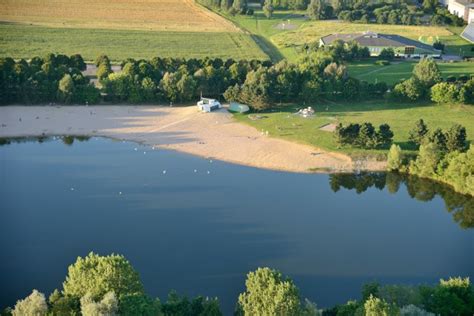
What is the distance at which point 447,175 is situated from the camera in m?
37.7

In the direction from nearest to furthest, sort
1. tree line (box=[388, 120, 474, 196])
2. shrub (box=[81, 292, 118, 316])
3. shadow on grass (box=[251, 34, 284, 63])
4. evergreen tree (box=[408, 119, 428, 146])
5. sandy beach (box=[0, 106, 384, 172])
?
Answer: 1. shrub (box=[81, 292, 118, 316])
2. tree line (box=[388, 120, 474, 196])
3. sandy beach (box=[0, 106, 384, 172])
4. evergreen tree (box=[408, 119, 428, 146])
5. shadow on grass (box=[251, 34, 284, 63])

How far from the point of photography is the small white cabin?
4762 centimetres

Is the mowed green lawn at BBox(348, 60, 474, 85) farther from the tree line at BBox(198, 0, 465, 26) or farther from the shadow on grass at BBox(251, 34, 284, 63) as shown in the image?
the tree line at BBox(198, 0, 465, 26)

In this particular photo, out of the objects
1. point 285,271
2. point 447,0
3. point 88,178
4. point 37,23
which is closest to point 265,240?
point 285,271

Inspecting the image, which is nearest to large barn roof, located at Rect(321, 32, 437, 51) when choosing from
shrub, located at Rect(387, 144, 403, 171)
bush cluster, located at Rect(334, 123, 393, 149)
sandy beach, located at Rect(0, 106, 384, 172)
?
sandy beach, located at Rect(0, 106, 384, 172)

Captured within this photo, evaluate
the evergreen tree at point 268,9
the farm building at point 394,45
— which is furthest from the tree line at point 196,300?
the evergreen tree at point 268,9

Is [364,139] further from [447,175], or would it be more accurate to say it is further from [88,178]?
[88,178]

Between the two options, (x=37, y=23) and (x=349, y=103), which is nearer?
(x=349, y=103)

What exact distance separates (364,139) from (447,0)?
53.7m

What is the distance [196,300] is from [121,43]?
148ft

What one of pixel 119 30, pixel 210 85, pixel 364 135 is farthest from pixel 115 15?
pixel 364 135

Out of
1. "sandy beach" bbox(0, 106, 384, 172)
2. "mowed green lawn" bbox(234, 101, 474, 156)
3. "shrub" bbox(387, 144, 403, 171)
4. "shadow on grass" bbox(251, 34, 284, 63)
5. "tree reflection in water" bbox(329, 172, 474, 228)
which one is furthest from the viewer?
"shadow on grass" bbox(251, 34, 284, 63)

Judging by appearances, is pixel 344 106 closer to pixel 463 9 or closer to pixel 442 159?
pixel 442 159

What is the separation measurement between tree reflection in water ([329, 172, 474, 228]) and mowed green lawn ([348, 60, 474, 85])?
17355 mm
